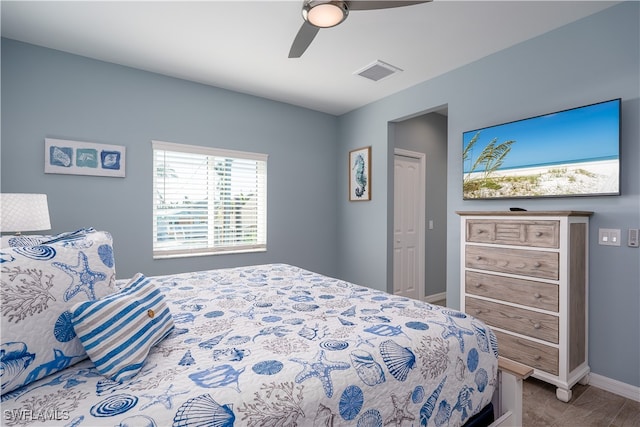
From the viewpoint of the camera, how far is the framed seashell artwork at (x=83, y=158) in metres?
2.74

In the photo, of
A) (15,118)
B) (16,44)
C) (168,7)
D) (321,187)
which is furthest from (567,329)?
(16,44)

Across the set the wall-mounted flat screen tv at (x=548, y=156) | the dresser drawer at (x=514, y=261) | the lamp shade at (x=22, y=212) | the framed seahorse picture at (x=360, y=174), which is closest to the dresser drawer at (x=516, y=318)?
the dresser drawer at (x=514, y=261)

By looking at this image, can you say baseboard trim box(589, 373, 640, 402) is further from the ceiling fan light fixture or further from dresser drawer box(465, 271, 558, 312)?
the ceiling fan light fixture

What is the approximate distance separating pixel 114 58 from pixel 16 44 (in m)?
0.69

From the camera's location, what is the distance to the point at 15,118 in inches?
103

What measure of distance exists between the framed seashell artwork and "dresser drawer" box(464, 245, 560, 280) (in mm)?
3344

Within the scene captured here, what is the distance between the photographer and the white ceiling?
2.21m

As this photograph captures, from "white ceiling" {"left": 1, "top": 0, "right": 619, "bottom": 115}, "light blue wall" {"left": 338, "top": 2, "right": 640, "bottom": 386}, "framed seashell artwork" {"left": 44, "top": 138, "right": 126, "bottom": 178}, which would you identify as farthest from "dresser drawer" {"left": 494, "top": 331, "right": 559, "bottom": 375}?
"framed seashell artwork" {"left": 44, "top": 138, "right": 126, "bottom": 178}

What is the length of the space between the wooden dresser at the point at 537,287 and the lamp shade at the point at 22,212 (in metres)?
3.30

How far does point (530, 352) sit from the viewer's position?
87.7 inches

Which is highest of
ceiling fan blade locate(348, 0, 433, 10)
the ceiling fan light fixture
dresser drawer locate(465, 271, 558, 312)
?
ceiling fan blade locate(348, 0, 433, 10)

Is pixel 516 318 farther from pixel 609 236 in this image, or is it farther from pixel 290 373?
pixel 290 373

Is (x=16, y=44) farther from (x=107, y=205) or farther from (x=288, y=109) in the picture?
(x=288, y=109)

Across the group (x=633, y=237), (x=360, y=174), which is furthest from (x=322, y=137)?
(x=633, y=237)
